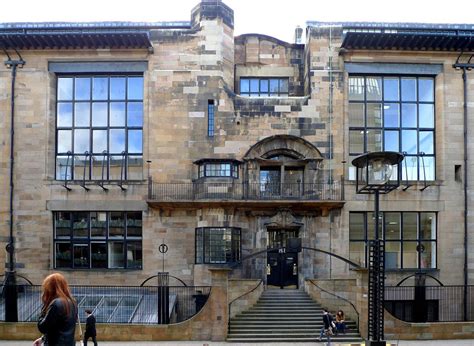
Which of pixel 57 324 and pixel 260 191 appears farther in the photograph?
pixel 260 191

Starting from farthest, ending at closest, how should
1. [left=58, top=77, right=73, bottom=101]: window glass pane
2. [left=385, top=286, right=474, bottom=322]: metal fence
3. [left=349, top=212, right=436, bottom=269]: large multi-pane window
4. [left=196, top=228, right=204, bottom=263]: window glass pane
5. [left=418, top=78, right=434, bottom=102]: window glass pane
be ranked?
[left=418, top=78, right=434, bottom=102]: window glass pane, [left=58, top=77, right=73, bottom=101]: window glass pane, [left=349, top=212, right=436, bottom=269]: large multi-pane window, [left=196, top=228, right=204, bottom=263]: window glass pane, [left=385, top=286, right=474, bottom=322]: metal fence

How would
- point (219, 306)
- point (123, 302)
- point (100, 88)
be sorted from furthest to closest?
point (100, 88), point (123, 302), point (219, 306)

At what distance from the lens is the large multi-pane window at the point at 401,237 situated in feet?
89.6

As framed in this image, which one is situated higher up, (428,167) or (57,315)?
(428,167)

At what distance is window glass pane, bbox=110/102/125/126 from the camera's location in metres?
27.7

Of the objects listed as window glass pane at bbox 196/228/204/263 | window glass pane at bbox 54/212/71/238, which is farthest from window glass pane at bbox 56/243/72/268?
window glass pane at bbox 196/228/204/263

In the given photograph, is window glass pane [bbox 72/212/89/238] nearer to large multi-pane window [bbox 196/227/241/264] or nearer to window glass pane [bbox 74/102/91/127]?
window glass pane [bbox 74/102/91/127]

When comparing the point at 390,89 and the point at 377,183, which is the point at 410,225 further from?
the point at 377,183

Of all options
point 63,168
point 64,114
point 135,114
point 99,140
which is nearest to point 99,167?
point 99,140

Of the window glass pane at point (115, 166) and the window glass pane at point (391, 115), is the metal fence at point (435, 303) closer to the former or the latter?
the window glass pane at point (391, 115)

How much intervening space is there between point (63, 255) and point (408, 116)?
19329 mm

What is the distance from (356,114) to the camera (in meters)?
27.9

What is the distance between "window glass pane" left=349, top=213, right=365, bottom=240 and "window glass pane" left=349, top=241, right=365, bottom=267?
31 centimetres

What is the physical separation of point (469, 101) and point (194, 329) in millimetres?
18486
